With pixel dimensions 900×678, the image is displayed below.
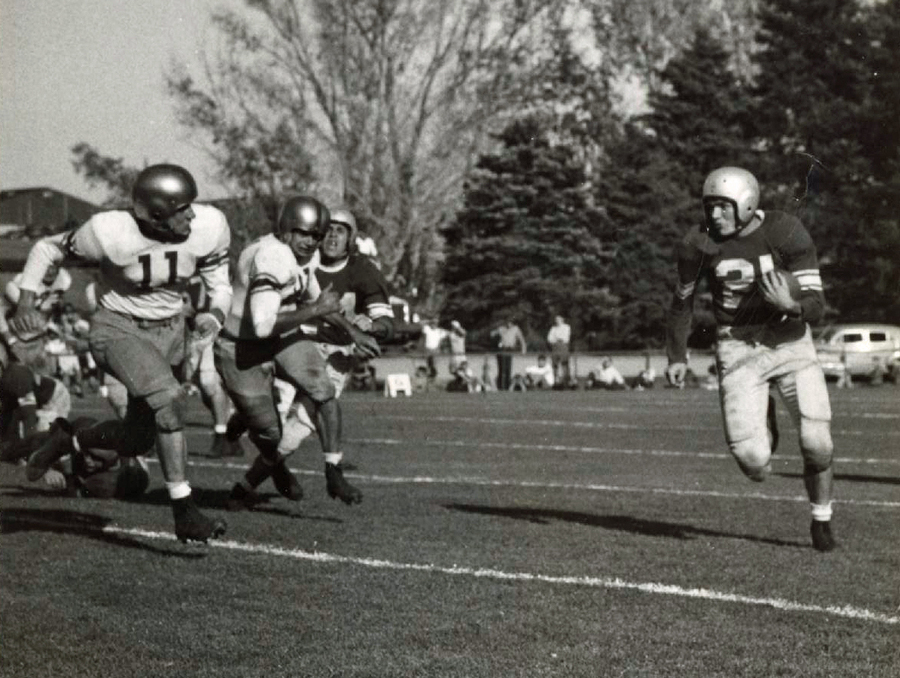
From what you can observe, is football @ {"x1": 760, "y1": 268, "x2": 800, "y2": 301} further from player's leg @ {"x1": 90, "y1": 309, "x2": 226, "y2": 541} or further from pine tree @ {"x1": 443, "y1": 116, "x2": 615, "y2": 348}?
pine tree @ {"x1": 443, "y1": 116, "x2": 615, "y2": 348}

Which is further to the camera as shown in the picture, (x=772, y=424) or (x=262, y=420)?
(x=262, y=420)

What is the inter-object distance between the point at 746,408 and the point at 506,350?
2288 centimetres

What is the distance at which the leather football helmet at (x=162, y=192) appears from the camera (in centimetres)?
685

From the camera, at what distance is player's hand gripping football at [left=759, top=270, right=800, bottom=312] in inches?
266

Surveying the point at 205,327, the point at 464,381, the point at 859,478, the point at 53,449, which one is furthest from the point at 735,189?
the point at 464,381

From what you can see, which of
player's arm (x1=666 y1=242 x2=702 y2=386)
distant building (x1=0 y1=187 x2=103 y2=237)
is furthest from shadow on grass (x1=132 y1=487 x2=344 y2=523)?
distant building (x1=0 y1=187 x2=103 y2=237)

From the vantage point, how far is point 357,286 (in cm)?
989

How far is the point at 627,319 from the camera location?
123 ft

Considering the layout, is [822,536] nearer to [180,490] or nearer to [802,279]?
[802,279]

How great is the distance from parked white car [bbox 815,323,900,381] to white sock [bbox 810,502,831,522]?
22289 millimetres

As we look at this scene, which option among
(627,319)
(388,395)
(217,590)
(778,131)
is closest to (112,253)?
(217,590)

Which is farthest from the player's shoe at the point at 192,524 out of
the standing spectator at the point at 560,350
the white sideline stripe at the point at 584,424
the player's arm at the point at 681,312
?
the standing spectator at the point at 560,350

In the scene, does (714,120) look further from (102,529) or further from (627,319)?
(102,529)

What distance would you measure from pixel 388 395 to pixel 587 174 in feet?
53.9
